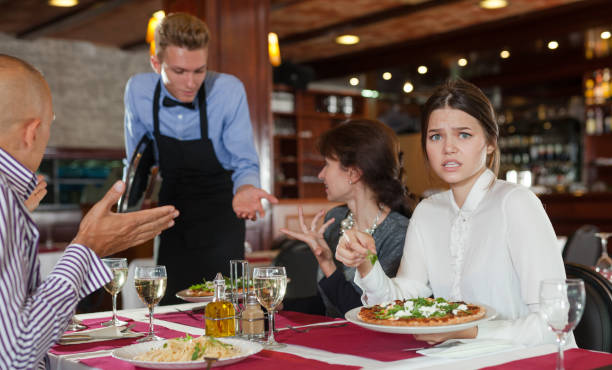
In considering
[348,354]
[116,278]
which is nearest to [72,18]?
[116,278]

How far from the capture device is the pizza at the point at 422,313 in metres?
1.40

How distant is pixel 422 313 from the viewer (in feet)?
4.86

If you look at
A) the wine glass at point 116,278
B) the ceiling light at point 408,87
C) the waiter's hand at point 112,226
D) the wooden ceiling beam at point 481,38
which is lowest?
the wine glass at point 116,278

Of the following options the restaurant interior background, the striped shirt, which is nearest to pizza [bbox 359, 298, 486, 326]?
the striped shirt

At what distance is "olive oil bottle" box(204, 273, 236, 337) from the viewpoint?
65.8 inches

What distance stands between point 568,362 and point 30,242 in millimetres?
1055

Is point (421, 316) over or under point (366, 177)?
under

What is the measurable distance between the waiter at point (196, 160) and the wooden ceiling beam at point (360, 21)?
473 cm

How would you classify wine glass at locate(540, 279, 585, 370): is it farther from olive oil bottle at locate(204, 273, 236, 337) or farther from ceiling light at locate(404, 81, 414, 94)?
ceiling light at locate(404, 81, 414, 94)

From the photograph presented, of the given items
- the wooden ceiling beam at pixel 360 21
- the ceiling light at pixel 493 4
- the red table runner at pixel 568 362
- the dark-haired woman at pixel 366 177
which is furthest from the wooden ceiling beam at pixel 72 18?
the red table runner at pixel 568 362

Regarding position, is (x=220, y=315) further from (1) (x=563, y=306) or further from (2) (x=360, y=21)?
(2) (x=360, y=21)

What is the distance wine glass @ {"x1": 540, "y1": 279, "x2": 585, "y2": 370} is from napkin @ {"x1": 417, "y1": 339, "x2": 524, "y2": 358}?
0.22m

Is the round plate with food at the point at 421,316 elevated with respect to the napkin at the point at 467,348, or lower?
elevated

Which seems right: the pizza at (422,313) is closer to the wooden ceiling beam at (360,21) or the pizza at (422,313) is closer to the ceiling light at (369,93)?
the wooden ceiling beam at (360,21)
